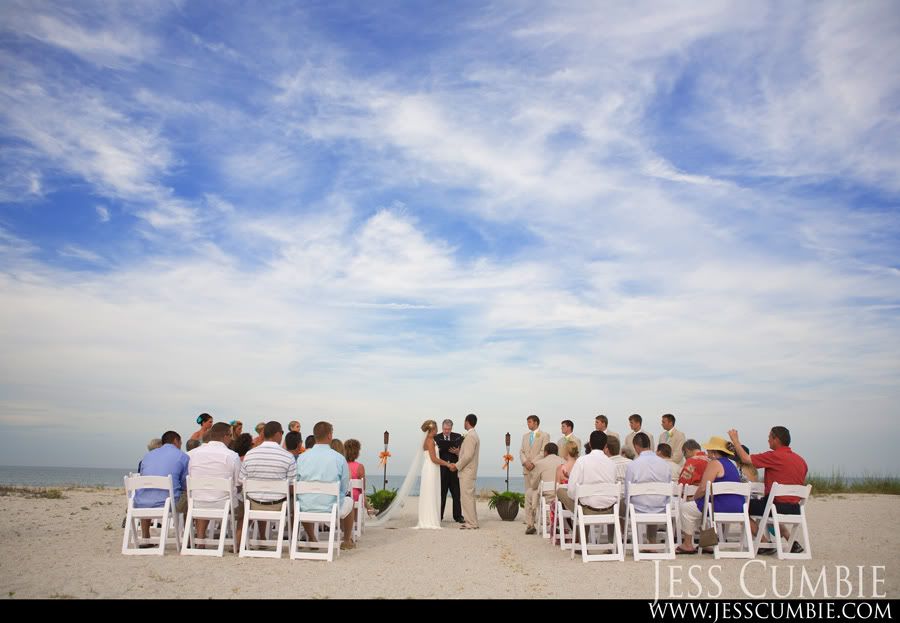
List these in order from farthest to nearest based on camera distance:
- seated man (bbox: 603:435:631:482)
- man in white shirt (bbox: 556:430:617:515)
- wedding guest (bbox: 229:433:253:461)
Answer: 1. seated man (bbox: 603:435:631:482)
2. wedding guest (bbox: 229:433:253:461)
3. man in white shirt (bbox: 556:430:617:515)

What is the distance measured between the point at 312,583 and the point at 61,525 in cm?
670

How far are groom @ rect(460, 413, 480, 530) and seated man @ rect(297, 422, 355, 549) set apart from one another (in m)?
4.51

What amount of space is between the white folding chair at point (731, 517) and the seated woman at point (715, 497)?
0.08m

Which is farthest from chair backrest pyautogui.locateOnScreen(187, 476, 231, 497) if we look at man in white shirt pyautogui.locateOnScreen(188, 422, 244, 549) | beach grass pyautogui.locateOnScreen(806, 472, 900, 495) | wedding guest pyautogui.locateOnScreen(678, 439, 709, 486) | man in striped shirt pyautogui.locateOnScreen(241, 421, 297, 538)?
beach grass pyautogui.locateOnScreen(806, 472, 900, 495)

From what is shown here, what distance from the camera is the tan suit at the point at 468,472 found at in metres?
14.0

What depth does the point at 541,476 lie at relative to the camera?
1267 centimetres

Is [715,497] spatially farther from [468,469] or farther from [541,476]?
[468,469]

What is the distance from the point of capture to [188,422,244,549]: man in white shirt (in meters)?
9.11

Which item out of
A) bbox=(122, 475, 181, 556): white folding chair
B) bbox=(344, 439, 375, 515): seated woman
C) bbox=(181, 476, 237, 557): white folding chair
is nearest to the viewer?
bbox=(122, 475, 181, 556): white folding chair

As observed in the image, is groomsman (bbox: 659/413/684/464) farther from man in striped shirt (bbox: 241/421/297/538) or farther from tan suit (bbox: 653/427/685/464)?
man in striped shirt (bbox: 241/421/297/538)
